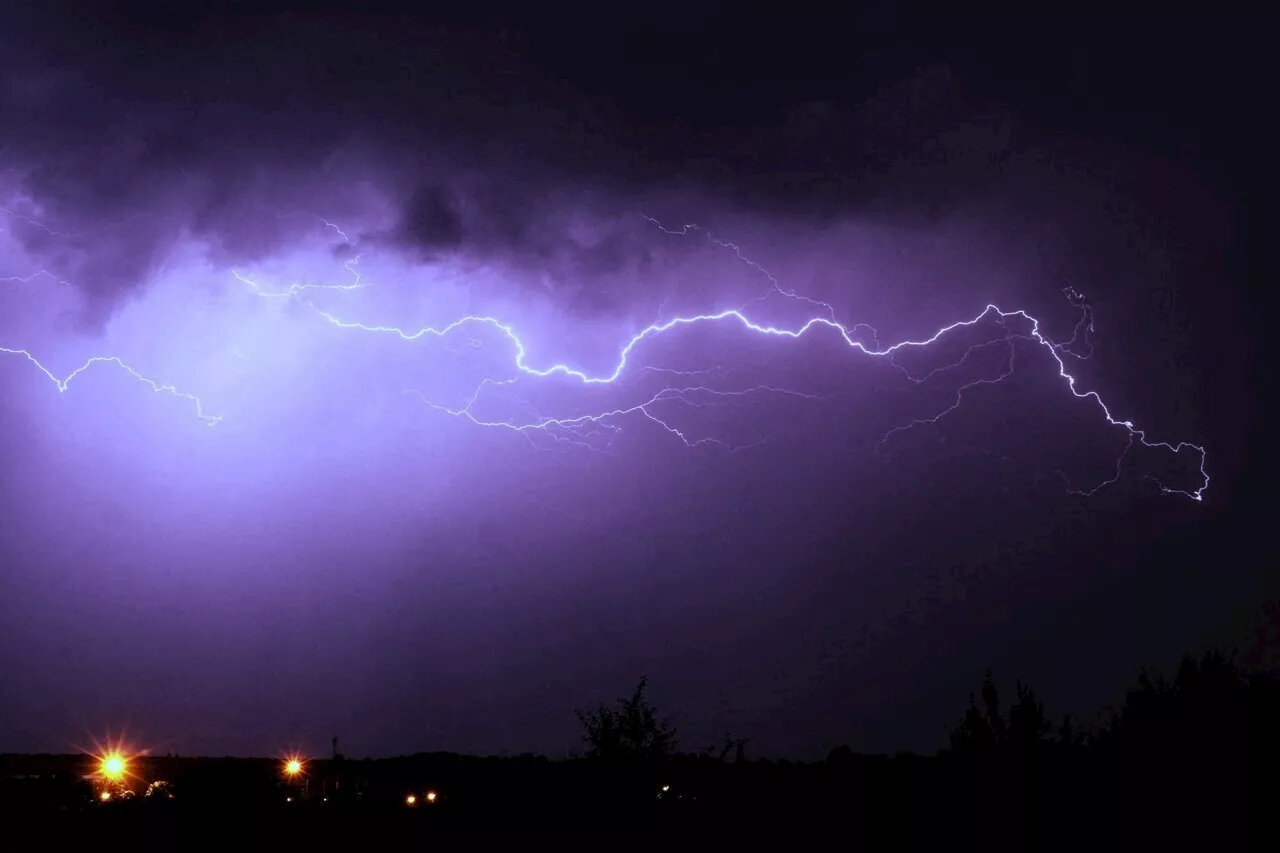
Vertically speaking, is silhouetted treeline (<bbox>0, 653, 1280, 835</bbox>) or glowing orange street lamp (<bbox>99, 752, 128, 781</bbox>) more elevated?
glowing orange street lamp (<bbox>99, 752, 128, 781</bbox>)

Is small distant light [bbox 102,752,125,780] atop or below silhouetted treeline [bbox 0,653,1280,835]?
atop

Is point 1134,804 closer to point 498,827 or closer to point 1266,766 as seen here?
point 1266,766


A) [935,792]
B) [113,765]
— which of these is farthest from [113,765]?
[935,792]

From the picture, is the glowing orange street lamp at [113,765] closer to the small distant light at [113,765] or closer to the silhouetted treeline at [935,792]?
the small distant light at [113,765]

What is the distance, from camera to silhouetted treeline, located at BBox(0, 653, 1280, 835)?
768 centimetres

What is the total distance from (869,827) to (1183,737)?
458 centimetres

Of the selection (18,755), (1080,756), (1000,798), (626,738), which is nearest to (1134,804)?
(1080,756)

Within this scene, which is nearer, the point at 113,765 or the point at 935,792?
the point at 935,792

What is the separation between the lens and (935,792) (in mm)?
11320

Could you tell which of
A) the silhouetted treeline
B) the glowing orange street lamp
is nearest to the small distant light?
the glowing orange street lamp

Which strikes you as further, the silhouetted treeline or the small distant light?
the small distant light

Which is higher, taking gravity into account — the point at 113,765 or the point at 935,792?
the point at 113,765

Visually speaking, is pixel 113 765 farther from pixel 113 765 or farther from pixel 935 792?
pixel 935 792

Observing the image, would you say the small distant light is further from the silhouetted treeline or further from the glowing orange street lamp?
the silhouetted treeline
